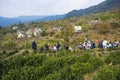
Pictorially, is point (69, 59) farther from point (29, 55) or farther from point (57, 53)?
point (29, 55)

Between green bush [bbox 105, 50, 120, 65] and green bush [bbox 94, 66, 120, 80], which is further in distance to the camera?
green bush [bbox 105, 50, 120, 65]

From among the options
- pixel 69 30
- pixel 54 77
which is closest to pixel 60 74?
pixel 54 77

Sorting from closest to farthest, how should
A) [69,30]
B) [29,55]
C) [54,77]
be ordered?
[54,77] < [29,55] < [69,30]

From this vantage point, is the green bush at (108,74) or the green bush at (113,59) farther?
the green bush at (113,59)

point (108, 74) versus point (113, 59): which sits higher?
point (113, 59)

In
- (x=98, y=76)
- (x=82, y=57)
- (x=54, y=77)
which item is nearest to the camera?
(x=98, y=76)

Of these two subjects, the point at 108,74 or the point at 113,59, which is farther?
the point at 113,59

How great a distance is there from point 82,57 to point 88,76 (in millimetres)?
2731

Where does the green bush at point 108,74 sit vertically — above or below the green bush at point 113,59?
below

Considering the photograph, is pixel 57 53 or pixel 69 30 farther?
pixel 69 30

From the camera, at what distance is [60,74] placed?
1014 inches

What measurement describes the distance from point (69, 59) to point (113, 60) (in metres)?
4.21

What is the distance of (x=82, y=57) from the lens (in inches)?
1081

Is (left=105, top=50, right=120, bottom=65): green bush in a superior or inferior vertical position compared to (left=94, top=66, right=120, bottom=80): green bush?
superior
